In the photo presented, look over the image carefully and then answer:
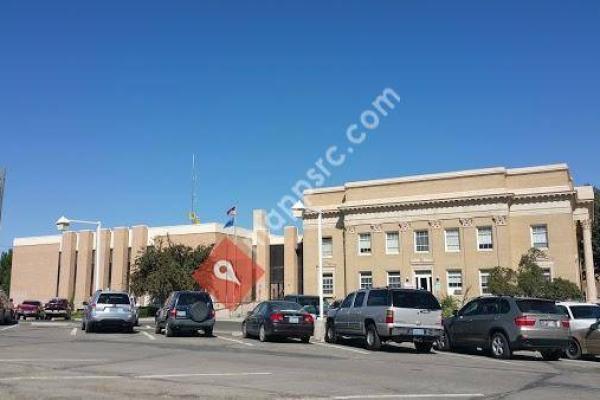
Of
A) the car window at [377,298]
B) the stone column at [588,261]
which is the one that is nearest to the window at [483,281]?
the stone column at [588,261]

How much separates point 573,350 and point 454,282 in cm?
3550

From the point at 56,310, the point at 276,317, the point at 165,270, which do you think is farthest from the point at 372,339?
the point at 165,270

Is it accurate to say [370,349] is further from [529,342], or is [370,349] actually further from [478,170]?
[478,170]

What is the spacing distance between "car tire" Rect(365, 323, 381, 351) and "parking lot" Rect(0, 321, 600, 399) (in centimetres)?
32

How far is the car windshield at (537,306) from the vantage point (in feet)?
58.2

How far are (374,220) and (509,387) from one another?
46.6m

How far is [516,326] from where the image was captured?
17500 mm

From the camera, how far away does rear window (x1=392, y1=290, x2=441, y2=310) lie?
62.3 ft

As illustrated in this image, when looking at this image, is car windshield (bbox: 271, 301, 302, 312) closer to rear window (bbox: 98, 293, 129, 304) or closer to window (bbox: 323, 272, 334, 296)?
rear window (bbox: 98, 293, 129, 304)

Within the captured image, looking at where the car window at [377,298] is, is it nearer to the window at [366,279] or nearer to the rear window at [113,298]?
the rear window at [113,298]

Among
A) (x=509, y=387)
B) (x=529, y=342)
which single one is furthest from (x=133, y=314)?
(x=509, y=387)

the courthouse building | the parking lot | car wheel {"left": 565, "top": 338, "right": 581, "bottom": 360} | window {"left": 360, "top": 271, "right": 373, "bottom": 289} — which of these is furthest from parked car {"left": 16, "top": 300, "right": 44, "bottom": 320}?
car wheel {"left": 565, "top": 338, "right": 581, "bottom": 360}

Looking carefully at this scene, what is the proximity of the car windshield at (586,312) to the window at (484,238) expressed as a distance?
1328 inches

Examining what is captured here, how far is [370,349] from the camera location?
19703 mm
